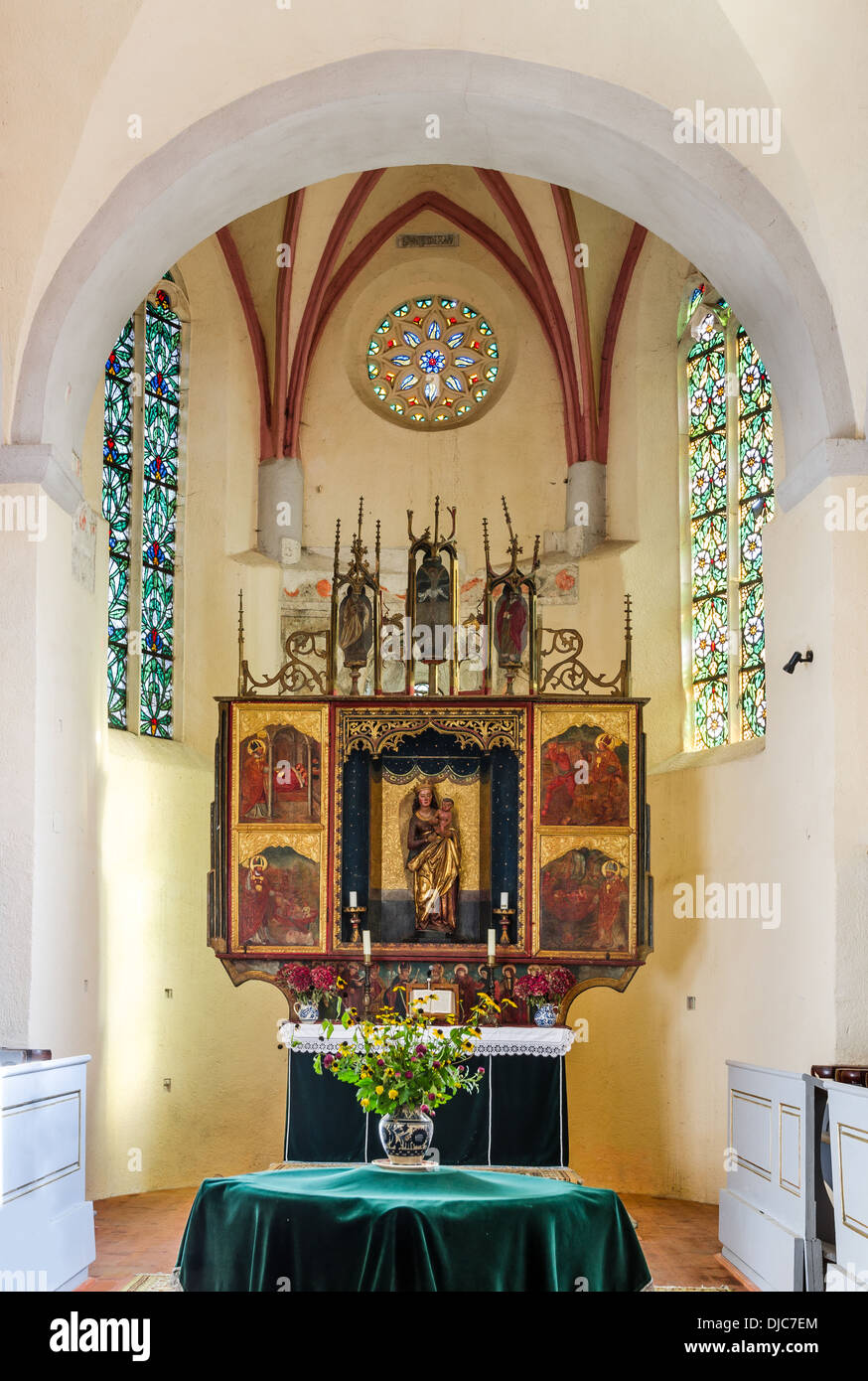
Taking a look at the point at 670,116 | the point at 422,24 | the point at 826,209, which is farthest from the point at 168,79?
the point at 826,209

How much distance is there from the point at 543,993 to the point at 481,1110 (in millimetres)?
1009

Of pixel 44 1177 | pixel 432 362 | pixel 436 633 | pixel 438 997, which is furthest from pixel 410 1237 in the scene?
pixel 432 362

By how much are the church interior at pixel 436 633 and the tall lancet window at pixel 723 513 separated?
0.05 m

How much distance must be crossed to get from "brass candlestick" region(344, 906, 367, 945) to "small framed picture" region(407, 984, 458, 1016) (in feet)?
1.84

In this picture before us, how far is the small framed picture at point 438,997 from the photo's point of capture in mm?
11914

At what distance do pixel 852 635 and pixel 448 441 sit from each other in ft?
23.3

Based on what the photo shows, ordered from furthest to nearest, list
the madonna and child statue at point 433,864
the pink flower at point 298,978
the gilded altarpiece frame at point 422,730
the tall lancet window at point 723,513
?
the tall lancet window at point 723,513 < the madonna and child statue at point 433,864 < the gilded altarpiece frame at point 422,730 < the pink flower at point 298,978

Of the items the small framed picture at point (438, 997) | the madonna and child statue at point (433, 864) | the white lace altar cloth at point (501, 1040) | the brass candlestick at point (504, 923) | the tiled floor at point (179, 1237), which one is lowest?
the tiled floor at point (179, 1237)

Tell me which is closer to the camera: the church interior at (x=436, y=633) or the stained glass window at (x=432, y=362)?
the church interior at (x=436, y=633)

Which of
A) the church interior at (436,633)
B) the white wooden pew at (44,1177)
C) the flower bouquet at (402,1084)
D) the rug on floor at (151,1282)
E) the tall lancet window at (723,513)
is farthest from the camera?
the tall lancet window at (723,513)

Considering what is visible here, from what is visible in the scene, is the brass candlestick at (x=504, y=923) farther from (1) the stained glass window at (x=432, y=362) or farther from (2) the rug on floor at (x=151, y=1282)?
(1) the stained glass window at (x=432, y=362)

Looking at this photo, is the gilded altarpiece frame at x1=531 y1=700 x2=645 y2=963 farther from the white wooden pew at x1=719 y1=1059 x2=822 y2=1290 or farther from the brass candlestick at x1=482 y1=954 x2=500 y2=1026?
the white wooden pew at x1=719 y1=1059 x2=822 y2=1290

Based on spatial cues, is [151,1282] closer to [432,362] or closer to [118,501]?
[118,501]

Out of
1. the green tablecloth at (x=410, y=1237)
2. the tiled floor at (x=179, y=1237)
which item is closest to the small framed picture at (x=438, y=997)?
the tiled floor at (x=179, y=1237)
